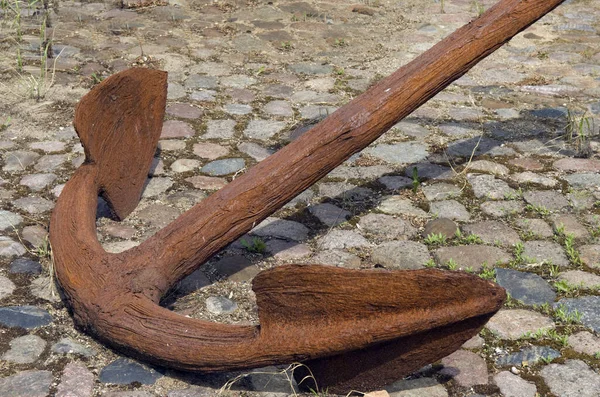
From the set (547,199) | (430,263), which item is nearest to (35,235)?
(430,263)

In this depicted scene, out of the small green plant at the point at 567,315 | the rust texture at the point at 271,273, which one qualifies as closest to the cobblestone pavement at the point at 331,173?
the small green plant at the point at 567,315

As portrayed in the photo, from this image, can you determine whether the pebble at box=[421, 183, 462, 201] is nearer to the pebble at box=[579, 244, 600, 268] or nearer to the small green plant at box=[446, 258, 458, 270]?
the small green plant at box=[446, 258, 458, 270]

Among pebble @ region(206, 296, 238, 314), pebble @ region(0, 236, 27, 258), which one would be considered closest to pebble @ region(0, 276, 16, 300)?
pebble @ region(0, 236, 27, 258)

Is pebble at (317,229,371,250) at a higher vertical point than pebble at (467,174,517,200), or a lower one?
lower

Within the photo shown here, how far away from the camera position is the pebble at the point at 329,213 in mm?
3806

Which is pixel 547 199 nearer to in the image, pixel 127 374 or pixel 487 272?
pixel 487 272

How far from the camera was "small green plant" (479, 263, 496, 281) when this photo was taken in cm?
337

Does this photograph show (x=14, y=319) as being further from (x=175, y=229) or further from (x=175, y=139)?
(x=175, y=139)

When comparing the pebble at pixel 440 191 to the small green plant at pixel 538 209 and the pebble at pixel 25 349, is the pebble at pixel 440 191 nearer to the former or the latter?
the small green plant at pixel 538 209

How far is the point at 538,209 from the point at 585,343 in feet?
3.18

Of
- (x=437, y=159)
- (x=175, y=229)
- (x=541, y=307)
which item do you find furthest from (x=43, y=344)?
(x=437, y=159)

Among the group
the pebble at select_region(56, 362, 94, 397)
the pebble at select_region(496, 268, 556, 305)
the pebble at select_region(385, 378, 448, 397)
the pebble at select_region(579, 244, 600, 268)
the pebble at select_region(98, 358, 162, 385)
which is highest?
the pebble at select_region(579, 244, 600, 268)

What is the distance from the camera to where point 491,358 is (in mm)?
2936

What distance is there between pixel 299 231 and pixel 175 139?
3.62ft
